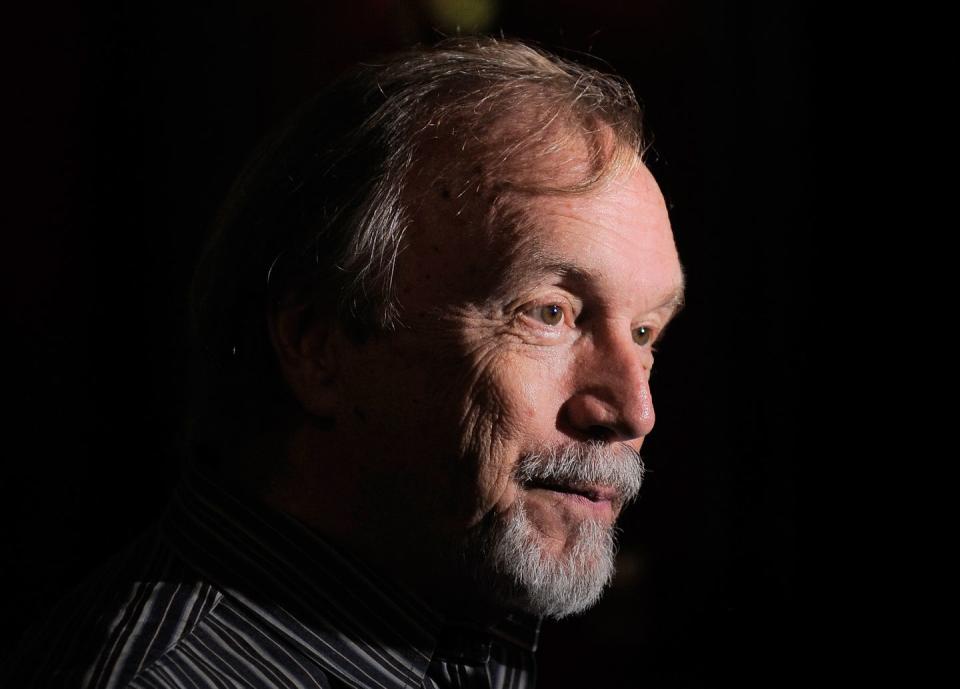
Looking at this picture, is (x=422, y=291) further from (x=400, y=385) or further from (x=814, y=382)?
(x=814, y=382)

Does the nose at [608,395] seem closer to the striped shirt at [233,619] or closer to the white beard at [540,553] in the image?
the white beard at [540,553]

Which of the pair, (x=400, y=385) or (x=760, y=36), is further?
(x=760, y=36)

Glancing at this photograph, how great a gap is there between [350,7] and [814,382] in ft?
4.63

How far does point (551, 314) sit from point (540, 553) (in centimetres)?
34

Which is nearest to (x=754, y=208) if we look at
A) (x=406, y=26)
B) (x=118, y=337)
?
(x=406, y=26)

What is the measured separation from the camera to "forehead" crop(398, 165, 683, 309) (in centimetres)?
137

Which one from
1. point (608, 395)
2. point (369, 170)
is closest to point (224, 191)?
point (369, 170)

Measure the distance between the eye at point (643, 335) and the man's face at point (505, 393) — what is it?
5.6 inches

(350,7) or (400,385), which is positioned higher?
(350,7)

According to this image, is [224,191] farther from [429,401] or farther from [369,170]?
[429,401]

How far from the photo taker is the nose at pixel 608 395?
1.38 metres

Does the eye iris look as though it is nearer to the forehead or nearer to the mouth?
the forehead

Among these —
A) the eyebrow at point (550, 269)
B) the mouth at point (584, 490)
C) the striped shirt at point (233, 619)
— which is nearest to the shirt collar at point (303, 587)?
the striped shirt at point (233, 619)

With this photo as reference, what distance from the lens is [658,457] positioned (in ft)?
8.13
